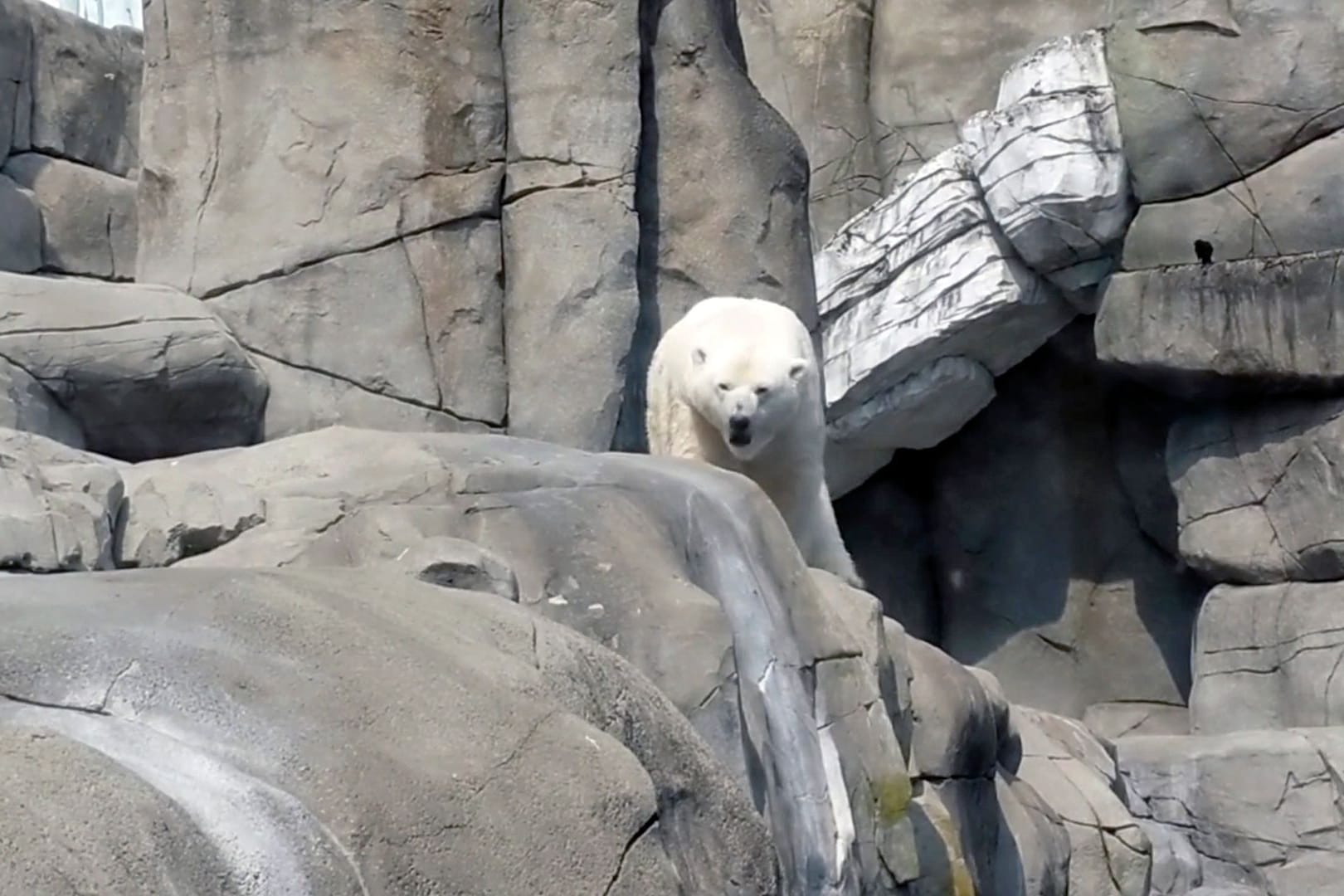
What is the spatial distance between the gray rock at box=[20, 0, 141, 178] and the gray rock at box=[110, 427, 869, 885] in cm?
553

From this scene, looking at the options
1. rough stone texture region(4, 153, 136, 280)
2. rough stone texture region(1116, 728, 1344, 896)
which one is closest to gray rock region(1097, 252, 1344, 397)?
rough stone texture region(1116, 728, 1344, 896)

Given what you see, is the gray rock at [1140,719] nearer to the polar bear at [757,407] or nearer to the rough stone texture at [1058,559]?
the rough stone texture at [1058,559]

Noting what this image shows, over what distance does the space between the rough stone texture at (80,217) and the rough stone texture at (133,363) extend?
Answer: 2.96 metres

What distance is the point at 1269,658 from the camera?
382 inches

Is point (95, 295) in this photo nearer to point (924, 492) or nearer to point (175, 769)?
point (175, 769)

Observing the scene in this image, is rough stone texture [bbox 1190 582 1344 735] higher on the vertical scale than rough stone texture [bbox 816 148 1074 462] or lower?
lower

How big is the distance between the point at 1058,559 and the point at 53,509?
7866 millimetres

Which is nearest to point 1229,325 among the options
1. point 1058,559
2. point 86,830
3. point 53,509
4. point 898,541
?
point 1058,559

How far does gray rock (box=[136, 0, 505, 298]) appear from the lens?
742cm

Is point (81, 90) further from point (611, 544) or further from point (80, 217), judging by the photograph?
point (611, 544)

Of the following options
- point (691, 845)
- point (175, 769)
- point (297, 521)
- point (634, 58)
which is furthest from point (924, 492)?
point (175, 769)

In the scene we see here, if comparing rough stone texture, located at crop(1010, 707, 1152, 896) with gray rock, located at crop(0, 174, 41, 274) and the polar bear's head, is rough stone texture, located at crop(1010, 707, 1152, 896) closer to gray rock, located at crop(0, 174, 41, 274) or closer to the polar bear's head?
the polar bear's head

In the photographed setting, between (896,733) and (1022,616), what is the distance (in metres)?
6.05

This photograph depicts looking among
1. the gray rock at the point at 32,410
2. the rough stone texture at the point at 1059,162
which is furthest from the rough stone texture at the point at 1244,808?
the gray rock at the point at 32,410
